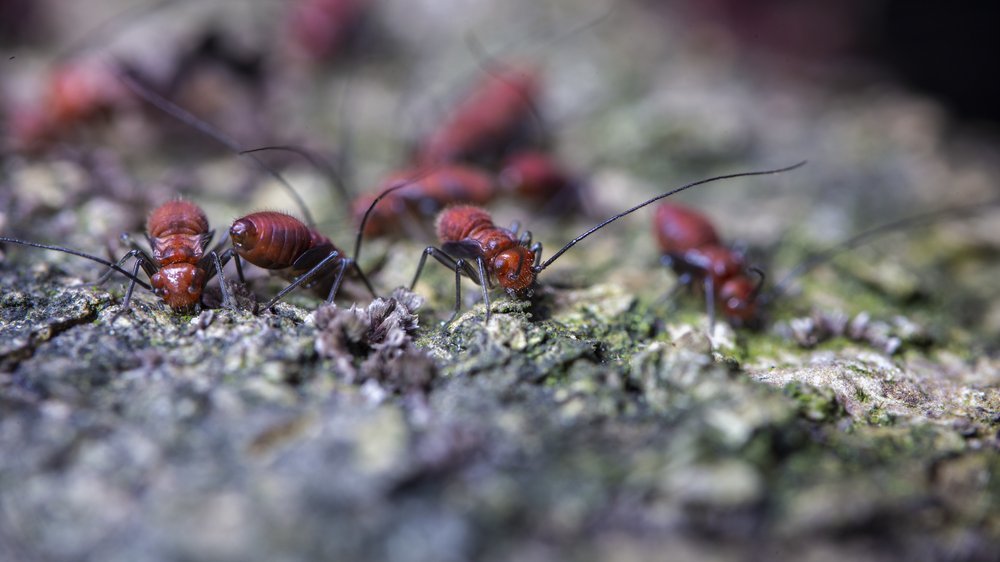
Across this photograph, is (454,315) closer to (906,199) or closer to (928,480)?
(928,480)

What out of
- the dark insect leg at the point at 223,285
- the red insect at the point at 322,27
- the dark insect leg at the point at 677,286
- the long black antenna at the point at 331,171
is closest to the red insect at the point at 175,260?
the dark insect leg at the point at 223,285

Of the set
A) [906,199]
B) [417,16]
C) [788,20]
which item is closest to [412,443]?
[906,199]

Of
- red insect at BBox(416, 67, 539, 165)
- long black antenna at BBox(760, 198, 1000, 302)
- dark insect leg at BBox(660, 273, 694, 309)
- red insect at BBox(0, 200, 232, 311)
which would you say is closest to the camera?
red insect at BBox(0, 200, 232, 311)

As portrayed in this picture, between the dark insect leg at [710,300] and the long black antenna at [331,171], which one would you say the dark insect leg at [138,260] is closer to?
the long black antenna at [331,171]

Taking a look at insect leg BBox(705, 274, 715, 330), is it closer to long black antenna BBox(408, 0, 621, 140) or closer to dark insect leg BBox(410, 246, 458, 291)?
dark insect leg BBox(410, 246, 458, 291)

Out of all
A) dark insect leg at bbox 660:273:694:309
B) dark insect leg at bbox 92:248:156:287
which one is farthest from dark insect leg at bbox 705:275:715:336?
dark insect leg at bbox 92:248:156:287

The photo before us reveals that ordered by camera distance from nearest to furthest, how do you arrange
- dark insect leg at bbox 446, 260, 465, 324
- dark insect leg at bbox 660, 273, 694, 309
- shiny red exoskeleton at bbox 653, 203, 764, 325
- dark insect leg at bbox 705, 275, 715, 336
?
dark insect leg at bbox 446, 260, 465, 324 < dark insect leg at bbox 705, 275, 715, 336 < shiny red exoskeleton at bbox 653, 203, 764, 325 < dark insect leg at bbox 660, 273, 694, 309
